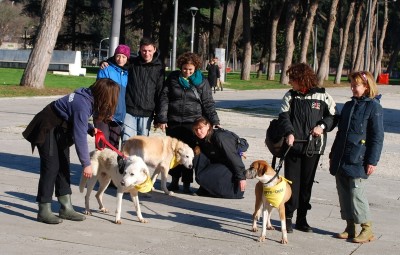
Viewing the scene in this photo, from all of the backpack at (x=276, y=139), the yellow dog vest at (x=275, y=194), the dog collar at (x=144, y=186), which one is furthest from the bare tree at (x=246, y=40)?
the yellow dog vest at (x=275, y=194)

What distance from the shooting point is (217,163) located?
9.80 meters

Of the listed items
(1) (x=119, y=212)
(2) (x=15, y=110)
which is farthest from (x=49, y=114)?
(2) (x=15, y=110)

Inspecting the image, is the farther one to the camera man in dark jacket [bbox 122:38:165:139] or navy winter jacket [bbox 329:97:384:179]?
man in dark jacket [bbox 122:38:165:139]

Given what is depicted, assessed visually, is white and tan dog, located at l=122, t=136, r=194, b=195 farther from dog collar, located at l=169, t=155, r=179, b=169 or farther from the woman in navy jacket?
the woman in navy jacket

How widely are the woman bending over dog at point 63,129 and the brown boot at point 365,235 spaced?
8.78 feet

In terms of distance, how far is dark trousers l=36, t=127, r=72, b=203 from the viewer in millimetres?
7598

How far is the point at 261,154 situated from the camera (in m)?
14.1

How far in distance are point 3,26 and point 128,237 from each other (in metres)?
106

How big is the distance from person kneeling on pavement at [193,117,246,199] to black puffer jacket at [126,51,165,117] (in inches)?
31.8

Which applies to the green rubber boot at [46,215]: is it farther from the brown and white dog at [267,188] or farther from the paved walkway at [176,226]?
the brown and white dog at [267,188]

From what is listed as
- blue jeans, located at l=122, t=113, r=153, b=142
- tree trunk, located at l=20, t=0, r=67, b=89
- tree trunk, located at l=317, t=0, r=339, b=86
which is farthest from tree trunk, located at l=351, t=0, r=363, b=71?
blue jeans, located at l=122, t=113, r=153, b=142

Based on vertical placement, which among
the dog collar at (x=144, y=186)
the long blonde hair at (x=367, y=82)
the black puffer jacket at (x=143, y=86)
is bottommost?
the dog collar at (x=144, y=186)

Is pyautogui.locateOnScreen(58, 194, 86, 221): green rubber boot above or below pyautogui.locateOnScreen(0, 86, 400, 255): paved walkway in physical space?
above

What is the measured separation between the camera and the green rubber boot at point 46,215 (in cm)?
767
